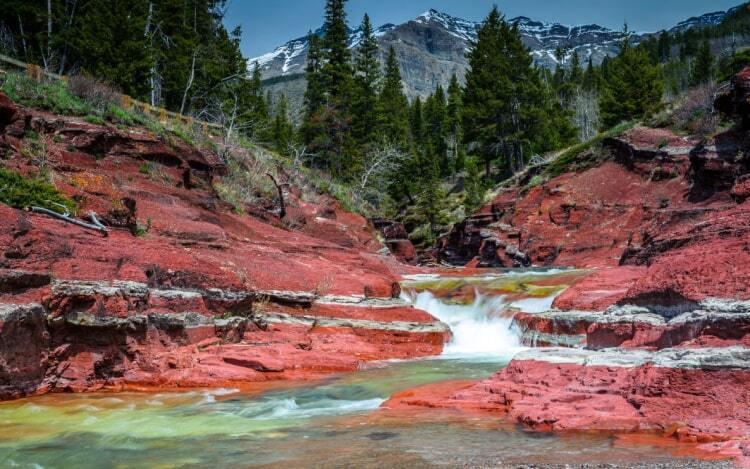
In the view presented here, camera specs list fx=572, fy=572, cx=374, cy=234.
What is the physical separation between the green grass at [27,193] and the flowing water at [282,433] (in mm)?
5105

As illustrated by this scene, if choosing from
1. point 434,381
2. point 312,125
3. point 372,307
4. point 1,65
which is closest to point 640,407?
point 434,381

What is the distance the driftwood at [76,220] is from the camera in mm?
12586

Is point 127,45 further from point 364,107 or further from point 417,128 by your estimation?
point 417,128

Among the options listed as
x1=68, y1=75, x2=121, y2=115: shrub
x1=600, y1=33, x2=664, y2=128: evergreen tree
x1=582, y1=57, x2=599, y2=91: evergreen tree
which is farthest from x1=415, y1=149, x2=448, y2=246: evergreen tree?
x1=582, y1=57, x2=599, y2=91: evergreen tree

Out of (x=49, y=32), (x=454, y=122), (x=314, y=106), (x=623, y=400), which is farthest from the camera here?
(x=454, y=122)

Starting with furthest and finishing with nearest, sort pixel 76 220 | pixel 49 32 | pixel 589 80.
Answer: pixel 589 80 → pixel 49 32 → pixel 76 220

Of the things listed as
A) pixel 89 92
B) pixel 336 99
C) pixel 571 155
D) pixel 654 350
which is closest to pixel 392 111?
pixel 336 99

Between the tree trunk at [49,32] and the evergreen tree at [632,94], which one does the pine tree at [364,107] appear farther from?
→ the tree trunk at [49,32]

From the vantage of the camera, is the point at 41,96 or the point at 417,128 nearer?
the point at 41,96

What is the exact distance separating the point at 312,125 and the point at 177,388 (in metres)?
41.8

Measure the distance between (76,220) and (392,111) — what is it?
59045mm

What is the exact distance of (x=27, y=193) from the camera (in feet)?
41.3

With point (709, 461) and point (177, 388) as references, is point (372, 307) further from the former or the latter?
point (709, 461)

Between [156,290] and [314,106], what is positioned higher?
[314,106]
